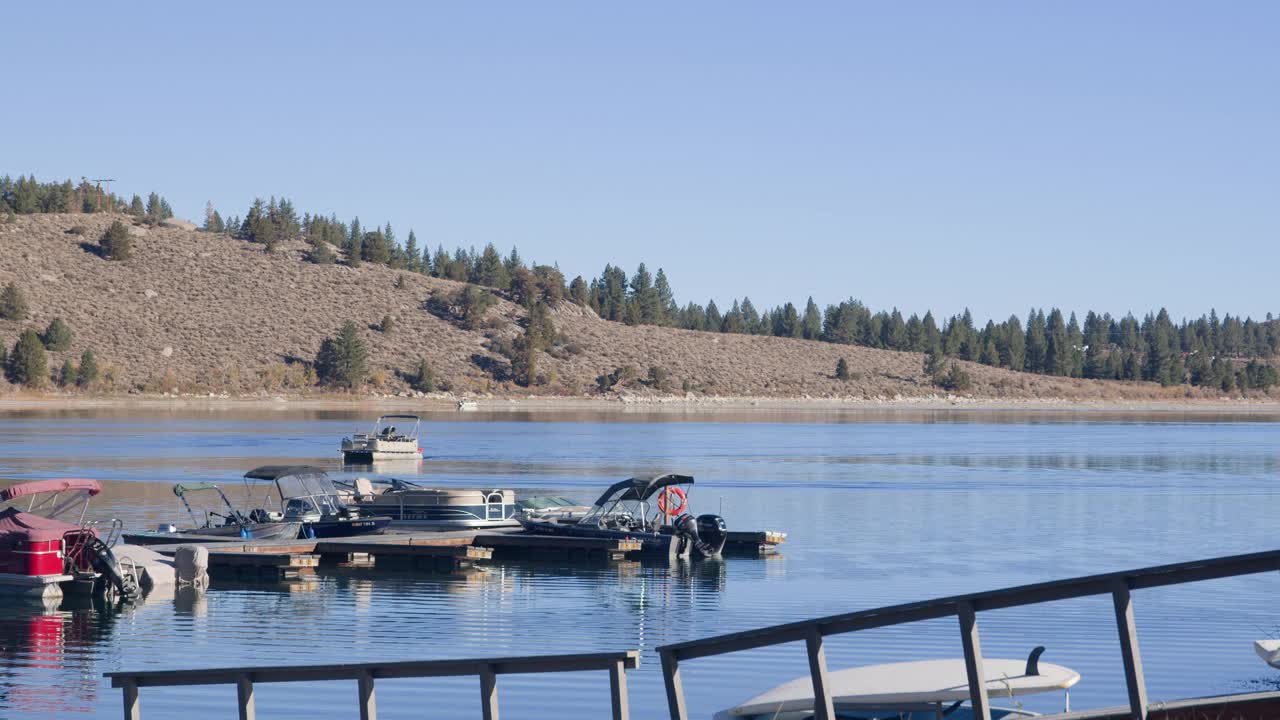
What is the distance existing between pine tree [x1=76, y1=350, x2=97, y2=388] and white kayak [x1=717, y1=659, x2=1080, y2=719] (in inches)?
5840

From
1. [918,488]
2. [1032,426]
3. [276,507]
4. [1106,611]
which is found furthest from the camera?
[1032,426]

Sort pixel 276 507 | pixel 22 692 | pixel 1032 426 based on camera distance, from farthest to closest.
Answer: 1. pixel 1032 426
2. pixel 276 507
3. pixel 22 692

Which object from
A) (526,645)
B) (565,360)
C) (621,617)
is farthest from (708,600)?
(565,360)

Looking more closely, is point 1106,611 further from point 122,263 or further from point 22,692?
point 122,263

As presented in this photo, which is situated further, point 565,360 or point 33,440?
point 565,360

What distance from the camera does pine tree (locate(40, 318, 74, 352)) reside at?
156 m

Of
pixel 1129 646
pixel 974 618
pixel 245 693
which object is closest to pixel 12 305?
pixel 245 693

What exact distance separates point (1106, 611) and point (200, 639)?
16.9m

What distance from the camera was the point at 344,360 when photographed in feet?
547

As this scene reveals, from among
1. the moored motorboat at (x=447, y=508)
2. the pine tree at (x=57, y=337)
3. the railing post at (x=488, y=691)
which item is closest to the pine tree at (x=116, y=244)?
the pine tree at (x=57, y=337)

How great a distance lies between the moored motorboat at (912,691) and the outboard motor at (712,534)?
2554cm

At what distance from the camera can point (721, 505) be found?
57.4 m

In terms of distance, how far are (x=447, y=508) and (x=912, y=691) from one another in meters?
31.2

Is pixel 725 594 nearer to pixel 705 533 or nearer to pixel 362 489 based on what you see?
pixel 705 533
